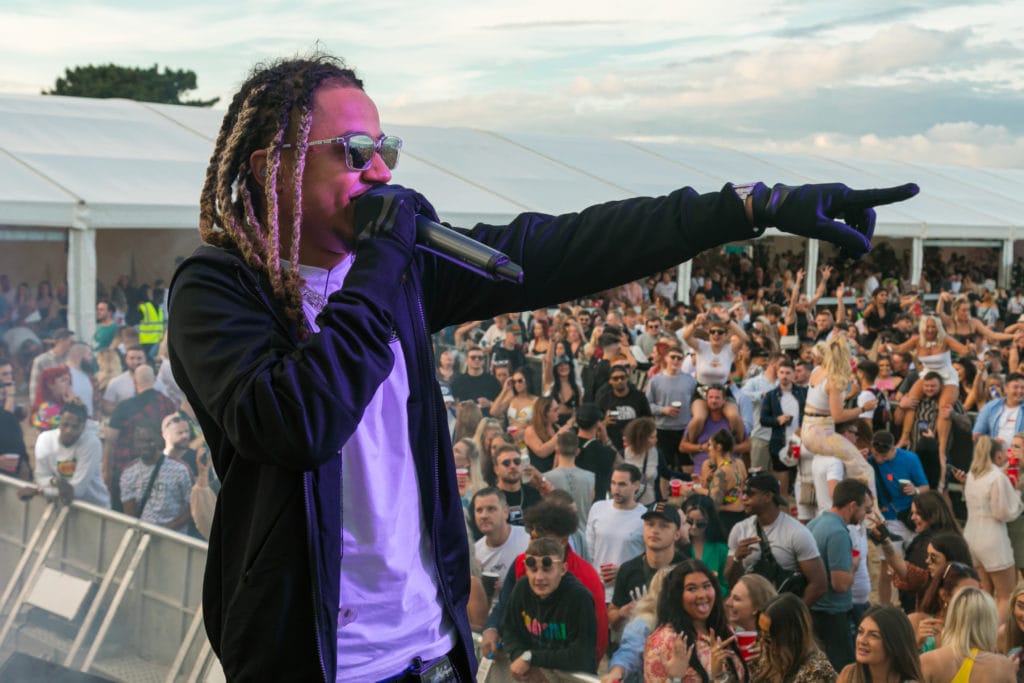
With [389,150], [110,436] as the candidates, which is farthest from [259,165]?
[110,436]

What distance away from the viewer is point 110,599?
511 cm

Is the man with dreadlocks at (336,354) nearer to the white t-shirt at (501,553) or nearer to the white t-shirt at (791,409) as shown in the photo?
the white t-shirt at (501,553)

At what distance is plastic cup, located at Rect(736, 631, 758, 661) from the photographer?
431cm

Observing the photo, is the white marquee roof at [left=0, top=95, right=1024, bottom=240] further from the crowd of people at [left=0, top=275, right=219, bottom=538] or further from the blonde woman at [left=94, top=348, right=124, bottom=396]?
the blonde woman at [left=94, top=348, right=124, bottom=396]

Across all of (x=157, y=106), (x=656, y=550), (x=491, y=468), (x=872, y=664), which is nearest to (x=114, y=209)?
(x=157, y=106)

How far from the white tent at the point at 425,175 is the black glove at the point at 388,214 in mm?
8778

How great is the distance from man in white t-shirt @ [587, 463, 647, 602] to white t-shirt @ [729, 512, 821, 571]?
0.45 meters

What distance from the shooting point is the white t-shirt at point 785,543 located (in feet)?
16.1

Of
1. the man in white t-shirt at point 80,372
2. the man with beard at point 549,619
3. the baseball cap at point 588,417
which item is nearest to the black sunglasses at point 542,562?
the man with beard at point 549,619

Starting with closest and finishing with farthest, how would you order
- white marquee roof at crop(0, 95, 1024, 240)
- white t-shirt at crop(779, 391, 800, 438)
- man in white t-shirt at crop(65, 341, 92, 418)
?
white t-shirt at crop(779, 391, 800, 438) < man in white t-shirt at crop(65, 341, 92, 418) < white marquee roof at crop(0, 95, 1024, 240)

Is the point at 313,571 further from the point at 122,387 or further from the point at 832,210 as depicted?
the point at 122,387

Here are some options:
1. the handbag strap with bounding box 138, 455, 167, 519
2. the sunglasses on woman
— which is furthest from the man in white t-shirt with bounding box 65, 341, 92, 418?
the sunglasses on woman

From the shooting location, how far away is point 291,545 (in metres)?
1.29

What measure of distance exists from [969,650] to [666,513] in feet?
4.29
